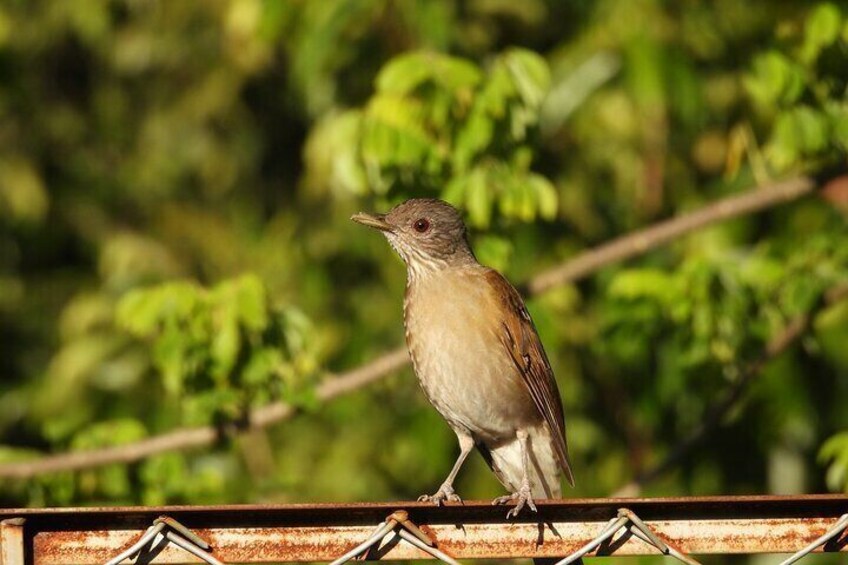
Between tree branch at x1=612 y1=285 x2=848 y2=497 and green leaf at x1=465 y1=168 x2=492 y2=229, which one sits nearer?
green leaf at x1=465 y1=168 x2=492 y2=229

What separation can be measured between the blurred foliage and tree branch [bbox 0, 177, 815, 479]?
13 centimetres

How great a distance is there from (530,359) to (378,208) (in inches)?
58.5

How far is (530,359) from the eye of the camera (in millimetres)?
5918

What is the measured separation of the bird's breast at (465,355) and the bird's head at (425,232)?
0.19m

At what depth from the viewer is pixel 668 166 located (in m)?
10.3

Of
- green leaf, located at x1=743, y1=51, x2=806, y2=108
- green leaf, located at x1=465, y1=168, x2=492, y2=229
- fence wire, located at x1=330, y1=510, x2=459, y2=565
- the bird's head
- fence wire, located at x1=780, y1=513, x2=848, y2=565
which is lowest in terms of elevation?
fence wire, located at x1=780, y1=513, x2=848, y2=565

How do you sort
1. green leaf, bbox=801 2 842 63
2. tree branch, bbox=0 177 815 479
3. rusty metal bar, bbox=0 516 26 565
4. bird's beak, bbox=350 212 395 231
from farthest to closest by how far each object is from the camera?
tree branch, bbox=0 177 815 479 → green leaf, bbox=801 2 842 63 → bird's beak, bbox=350 212 395 231 → rusty metal bar, bbox=0 516 26 565

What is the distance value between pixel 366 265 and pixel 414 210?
14.0ft

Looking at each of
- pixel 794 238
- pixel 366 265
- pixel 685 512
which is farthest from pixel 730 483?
pixel 685 512

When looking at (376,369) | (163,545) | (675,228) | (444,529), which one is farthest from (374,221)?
(163,545)

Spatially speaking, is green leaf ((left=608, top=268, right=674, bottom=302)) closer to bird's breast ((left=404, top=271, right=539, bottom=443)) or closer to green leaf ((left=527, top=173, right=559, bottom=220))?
green leaf ((left=527, top=173, right=559, bottom=220))

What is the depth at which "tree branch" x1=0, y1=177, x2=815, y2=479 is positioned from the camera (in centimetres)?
698

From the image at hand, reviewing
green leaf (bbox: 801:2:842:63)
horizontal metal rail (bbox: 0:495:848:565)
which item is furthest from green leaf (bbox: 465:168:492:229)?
horizontal metal rail (bbox: 0:495:848:565)

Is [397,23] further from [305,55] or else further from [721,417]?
[721,417]
